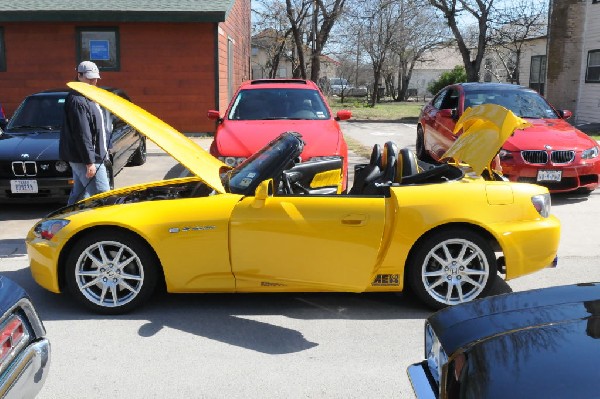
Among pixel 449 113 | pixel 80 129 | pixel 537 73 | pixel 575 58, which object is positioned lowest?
pixel 80 129

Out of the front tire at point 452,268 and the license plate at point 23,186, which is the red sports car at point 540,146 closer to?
the front tire at point 452,268

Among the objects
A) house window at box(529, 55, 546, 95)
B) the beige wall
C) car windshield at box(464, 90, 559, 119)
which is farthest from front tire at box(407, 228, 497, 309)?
house window at box(529, 55, 546, 95)

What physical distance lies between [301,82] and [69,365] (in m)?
7.02

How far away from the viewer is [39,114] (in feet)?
29.6

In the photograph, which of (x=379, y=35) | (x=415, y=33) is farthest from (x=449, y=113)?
(x=415, y=33)

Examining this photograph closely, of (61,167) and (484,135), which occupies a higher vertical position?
(484,135)

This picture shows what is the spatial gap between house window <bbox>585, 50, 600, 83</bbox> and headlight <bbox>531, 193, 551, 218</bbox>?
61.3ft

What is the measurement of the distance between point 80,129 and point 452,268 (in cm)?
372

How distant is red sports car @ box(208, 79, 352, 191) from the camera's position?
7590mm

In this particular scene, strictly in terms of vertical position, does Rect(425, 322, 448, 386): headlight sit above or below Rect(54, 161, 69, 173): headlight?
below

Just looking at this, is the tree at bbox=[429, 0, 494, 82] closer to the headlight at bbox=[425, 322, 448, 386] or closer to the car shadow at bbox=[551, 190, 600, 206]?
Result: the car shadow at bbox=[551, 190, 600, 206]

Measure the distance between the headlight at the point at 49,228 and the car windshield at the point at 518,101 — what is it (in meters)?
7.01

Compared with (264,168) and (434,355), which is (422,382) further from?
(264,168)

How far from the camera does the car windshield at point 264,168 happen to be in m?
4.48
